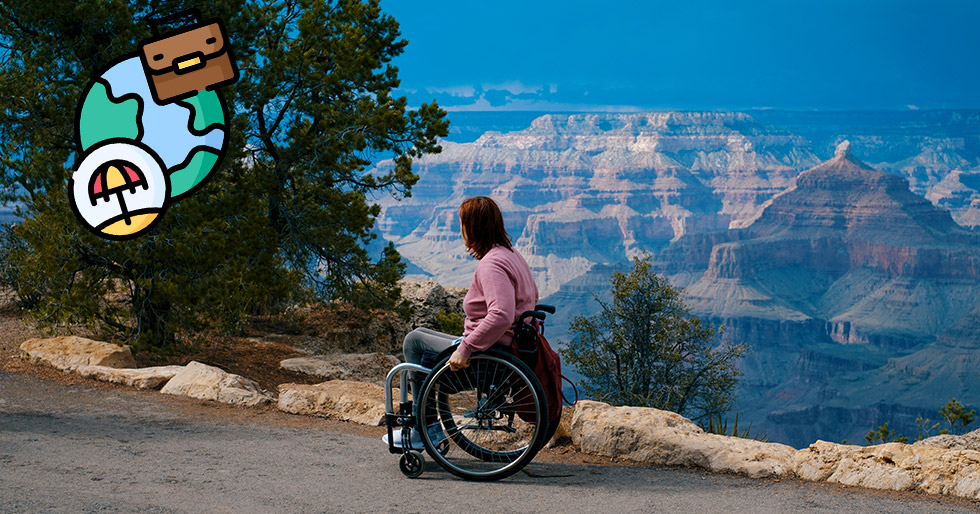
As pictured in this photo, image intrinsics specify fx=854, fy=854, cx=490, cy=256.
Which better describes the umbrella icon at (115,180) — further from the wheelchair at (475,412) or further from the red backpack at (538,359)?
the red backpack at (538,359)

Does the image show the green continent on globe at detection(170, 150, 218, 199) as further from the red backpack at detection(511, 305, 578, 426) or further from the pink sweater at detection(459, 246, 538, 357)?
the red backpack at detection(511, 305, 578, 426)

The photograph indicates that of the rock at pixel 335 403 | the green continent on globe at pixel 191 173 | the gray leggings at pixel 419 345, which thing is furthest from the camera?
the green continent on globe at pixel 191 173

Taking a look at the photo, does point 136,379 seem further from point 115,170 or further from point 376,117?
point 376,117

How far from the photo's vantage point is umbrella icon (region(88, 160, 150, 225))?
8141 millimetres

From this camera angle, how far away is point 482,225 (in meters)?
5.23

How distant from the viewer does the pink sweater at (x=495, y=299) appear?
16.6 ft

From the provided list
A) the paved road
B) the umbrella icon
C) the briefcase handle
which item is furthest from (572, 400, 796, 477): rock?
the briefcase handle

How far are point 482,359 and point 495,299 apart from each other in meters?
0.48

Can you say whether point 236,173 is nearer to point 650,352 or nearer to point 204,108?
point 204,108

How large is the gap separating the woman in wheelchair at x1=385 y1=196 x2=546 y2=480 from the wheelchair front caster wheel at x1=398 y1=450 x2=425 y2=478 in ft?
0.34

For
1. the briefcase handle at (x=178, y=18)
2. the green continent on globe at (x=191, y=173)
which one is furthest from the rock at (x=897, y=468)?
the briefcase handle at (x=178, y=18)

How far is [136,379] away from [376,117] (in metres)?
7.70

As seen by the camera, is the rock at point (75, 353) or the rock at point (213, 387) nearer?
the rock at point (213, 387)

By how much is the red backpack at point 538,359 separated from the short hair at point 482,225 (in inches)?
19.1
